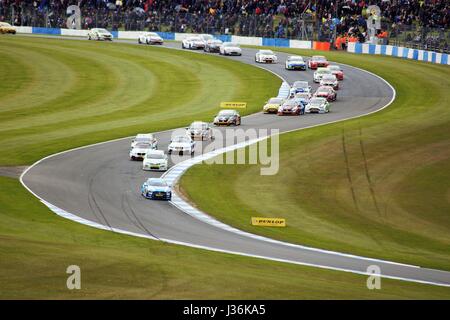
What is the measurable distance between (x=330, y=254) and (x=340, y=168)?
18465 mm

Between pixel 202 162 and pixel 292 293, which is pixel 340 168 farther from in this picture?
pixel 292 293

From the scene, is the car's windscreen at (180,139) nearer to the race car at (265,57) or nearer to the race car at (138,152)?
the race car at (138,152)

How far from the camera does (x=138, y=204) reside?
46.3 m

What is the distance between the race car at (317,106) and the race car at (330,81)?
8.18 metres

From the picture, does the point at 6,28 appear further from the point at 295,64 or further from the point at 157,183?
the point at 157,183

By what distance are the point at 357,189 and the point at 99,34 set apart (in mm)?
70629

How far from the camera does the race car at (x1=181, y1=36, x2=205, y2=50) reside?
108625 mm

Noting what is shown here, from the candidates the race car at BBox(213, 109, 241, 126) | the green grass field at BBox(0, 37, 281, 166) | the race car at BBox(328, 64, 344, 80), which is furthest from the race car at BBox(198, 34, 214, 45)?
the race car at BBox(213, 109, 241, 126)

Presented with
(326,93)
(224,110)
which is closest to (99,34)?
(326,93)

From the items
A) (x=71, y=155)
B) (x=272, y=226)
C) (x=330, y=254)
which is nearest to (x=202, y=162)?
(x=71, y=155)

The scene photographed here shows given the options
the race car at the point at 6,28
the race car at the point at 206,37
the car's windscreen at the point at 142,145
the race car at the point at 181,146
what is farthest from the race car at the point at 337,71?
the race car at the point at 6,28

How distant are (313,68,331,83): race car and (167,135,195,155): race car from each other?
29.6m

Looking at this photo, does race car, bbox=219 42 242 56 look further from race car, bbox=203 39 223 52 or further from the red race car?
the red race car

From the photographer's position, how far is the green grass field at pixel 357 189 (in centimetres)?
4201
